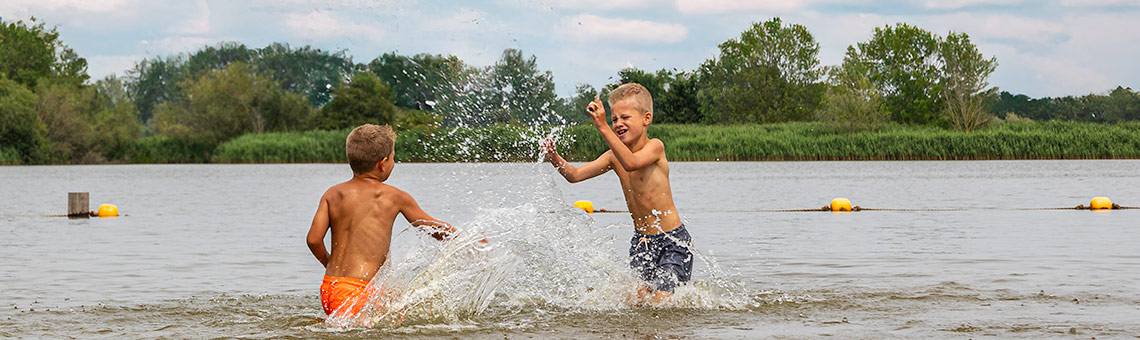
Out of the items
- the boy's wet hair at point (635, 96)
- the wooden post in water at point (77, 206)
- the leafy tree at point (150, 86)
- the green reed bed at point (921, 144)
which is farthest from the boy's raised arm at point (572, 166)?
the leafy tree at point (150, 86)

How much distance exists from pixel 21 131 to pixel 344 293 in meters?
75.1

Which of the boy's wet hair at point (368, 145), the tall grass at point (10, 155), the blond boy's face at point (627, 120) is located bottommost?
the tall grass at point (10, 155)

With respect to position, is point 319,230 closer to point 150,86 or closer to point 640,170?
point 640,170

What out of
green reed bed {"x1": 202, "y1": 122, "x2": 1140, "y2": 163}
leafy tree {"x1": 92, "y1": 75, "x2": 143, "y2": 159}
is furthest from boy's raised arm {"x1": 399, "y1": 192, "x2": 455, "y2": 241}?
leafy tree {"x1": 92, "y1": 75, "x2": 143, "y2": 159}

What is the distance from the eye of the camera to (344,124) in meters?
79.5

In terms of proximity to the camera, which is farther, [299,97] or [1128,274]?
[299,97]

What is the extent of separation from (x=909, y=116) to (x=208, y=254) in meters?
79.3

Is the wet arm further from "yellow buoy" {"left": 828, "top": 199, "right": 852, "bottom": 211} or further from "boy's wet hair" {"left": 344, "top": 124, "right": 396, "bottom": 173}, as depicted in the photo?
"yellow buoy" {"left": 828, "top": 199, "right": 852, "bottom": 211}

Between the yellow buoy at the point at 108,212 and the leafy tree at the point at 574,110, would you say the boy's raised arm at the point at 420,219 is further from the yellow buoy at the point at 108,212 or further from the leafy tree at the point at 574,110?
the yellow buoy at the point at 108,212

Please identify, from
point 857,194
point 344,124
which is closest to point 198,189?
point 857,194

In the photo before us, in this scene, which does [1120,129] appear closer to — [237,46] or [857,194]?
[857,194]

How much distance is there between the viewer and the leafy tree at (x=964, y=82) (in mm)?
73625

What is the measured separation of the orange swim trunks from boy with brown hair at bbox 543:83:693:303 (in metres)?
1.72

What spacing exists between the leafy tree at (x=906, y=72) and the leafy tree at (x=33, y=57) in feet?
214
